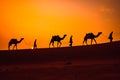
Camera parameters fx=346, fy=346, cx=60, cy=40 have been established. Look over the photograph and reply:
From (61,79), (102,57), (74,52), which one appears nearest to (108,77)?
(61,79)

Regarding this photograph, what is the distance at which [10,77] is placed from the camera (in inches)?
495

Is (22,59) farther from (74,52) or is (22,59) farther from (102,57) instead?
(102,57)

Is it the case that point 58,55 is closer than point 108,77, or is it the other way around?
point 108,77

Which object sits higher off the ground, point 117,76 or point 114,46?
point 114,46

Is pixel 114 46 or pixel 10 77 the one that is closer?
pixel 10 77

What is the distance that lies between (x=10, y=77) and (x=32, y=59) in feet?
28.8

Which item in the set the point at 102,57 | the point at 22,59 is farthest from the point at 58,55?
the point at 102,57

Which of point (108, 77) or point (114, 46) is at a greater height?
point (114, 46)

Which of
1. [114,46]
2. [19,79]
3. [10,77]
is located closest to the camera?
[19,79]

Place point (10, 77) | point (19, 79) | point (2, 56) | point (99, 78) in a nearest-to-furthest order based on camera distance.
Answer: point (99, 78) < point (19, 79) < point (10, 77) < point (2, 56)

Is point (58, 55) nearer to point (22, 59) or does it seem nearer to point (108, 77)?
point (22, 59)

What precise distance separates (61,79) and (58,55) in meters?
10.4

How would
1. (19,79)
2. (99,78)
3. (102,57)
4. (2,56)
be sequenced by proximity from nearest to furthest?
(99,78)
(19,79)
(102,57)
(2,56)

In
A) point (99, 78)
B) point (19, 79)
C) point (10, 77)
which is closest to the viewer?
point (99, 78)
